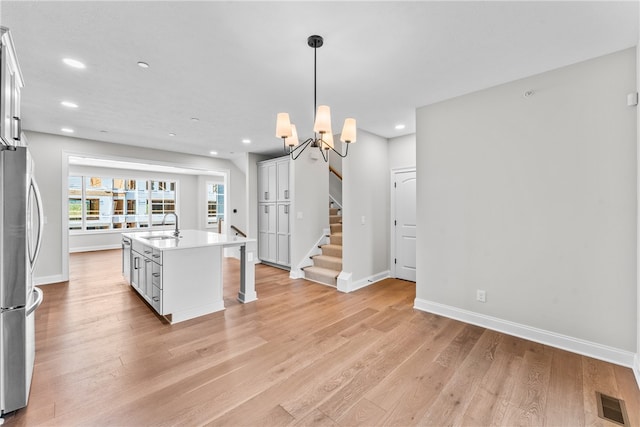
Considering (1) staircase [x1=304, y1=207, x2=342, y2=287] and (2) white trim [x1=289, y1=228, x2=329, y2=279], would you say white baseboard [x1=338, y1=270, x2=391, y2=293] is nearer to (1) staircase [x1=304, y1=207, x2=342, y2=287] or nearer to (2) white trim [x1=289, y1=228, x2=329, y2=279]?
(1) staircase [x1=304, y1=207, x2=342, y2=287]

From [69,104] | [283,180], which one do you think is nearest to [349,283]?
[283,180]

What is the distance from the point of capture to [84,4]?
5.69 ft

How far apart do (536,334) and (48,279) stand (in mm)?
6795

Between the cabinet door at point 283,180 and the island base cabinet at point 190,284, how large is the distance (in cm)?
237

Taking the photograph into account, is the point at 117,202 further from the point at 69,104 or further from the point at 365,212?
the point at 365,212

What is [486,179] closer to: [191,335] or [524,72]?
[524,72]

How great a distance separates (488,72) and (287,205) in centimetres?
394

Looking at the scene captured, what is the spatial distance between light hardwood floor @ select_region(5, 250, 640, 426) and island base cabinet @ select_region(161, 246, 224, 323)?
0.60 feet

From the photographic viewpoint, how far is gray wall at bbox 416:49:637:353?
7.64 ft

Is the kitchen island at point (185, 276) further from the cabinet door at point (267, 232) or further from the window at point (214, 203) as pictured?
the window at point (214, 203)

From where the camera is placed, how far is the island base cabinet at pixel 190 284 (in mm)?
3145

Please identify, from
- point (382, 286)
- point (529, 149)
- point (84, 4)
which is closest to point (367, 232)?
point (382, 286)

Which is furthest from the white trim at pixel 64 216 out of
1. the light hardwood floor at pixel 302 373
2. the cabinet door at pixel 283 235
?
the cabinet door at pixel 283 235

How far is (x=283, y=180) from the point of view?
577cm
